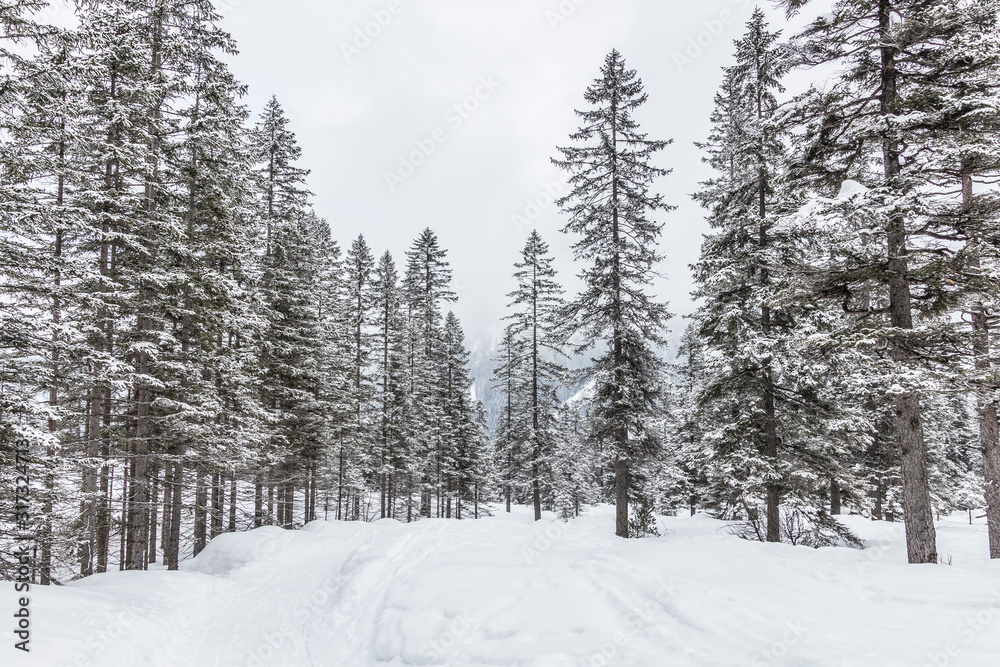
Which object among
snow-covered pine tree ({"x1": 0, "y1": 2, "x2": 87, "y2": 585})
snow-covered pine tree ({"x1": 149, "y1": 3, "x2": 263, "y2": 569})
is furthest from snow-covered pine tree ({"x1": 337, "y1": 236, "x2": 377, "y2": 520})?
snow-covered pine tree ({"x1": 0, "y1": 2, "x2": 87, "y2": 585})

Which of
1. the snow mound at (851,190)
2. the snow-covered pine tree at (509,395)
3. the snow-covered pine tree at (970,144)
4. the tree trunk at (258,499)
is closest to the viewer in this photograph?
the snow-covered pine tree at (970,144)

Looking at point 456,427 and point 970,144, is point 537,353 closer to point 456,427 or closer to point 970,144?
point 456,427

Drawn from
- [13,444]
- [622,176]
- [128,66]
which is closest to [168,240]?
[128,66]

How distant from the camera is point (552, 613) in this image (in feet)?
19.3

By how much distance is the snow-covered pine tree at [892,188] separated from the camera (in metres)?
7.84

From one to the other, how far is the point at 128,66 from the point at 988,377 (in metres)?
20.5

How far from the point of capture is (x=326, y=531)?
19219mm

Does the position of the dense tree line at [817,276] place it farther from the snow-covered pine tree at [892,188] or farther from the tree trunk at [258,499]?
the tree trunk at [258,499]

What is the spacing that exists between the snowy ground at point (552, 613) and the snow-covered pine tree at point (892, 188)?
2.97 meters

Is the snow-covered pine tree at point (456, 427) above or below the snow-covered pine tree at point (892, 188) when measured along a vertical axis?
below

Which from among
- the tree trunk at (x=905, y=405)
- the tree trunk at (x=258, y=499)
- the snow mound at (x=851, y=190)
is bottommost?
the tree trunk at (x=258, y=499)

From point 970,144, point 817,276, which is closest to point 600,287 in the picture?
point 817,276

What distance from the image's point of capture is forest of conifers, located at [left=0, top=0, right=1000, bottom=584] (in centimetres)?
813

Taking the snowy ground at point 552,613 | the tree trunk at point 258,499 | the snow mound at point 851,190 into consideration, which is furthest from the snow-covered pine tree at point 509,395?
the snow mound at point 851,190
